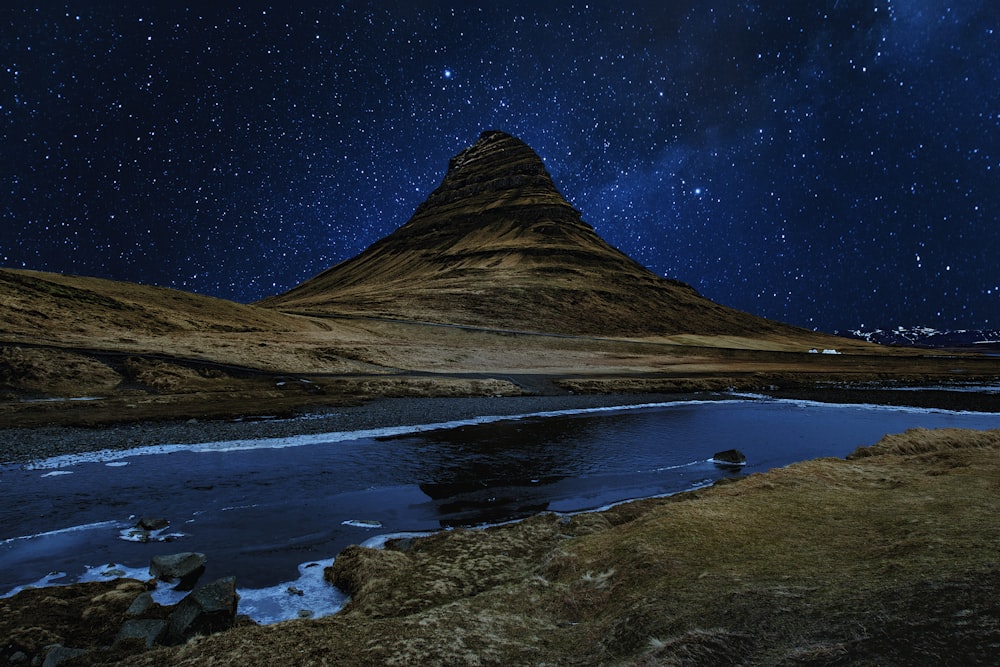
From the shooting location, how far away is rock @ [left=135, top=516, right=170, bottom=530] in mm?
11898

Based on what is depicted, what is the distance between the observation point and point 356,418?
28.5 metres

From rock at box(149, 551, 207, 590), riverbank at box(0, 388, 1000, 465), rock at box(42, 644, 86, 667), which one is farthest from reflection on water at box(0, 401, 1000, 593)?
rock at box(42, 644, 86, 667)

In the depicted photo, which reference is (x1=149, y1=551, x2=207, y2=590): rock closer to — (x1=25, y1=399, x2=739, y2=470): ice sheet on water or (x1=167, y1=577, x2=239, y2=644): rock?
(x1=167, y1=577, x2=239, y2=644): rock

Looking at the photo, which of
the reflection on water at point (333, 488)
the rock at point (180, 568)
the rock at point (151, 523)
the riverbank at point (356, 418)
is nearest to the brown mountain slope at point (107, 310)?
the riverbank at point (356, 418)

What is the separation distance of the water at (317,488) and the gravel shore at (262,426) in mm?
1851

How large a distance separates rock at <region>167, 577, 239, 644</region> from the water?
1.02 m

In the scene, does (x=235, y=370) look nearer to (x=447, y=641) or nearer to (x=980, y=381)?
(x=447, y=641)

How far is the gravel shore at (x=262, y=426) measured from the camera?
1986 cm

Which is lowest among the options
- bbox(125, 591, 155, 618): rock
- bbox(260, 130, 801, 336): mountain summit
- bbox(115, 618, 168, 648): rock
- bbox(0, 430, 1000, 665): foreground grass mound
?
bbox(125, 591, 155, 618): rock

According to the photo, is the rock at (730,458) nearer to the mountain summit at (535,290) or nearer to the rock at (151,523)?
the rock at (151,523)

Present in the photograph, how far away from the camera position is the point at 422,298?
120 metres

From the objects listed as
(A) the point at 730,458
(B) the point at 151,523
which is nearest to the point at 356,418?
(B) the point at 151,523

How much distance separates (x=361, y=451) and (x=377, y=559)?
1280 cm

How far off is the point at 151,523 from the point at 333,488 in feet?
16.3
